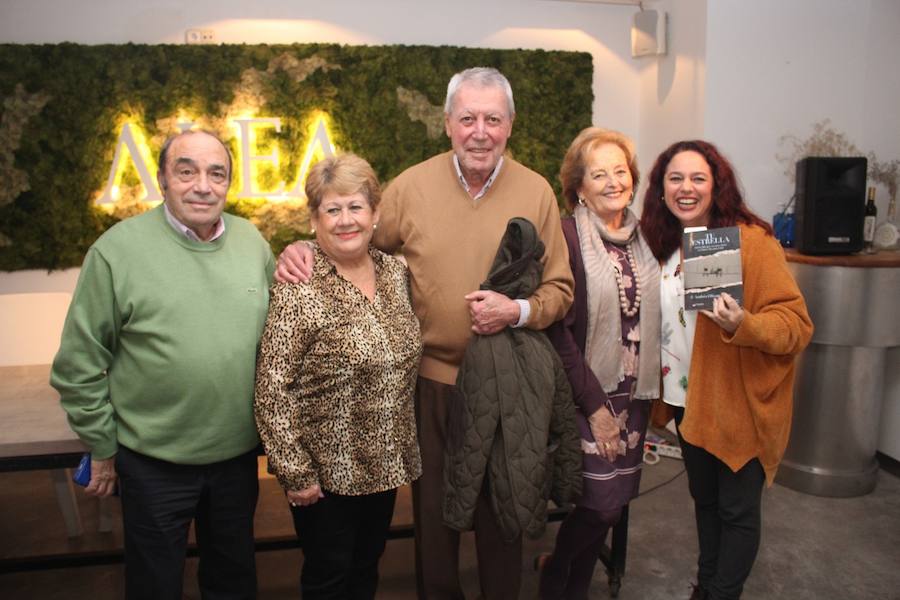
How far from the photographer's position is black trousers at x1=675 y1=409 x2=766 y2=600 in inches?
84.5

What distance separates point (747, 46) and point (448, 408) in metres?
3.18

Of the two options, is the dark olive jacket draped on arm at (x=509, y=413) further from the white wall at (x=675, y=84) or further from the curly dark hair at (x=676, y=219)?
A: the white wall at (x=675, y=84)

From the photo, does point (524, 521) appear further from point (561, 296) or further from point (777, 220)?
point (777, 220)

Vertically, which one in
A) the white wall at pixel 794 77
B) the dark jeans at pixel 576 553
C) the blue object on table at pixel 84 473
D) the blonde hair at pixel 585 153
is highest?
the white wall at pixel 794 77

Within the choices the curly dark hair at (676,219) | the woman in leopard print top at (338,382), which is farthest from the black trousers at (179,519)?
the curly dark hair at (676,219)

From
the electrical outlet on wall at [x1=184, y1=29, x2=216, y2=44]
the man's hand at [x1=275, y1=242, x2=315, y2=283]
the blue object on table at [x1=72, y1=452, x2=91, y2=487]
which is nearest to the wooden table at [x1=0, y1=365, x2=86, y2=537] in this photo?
the blue object on table at [x1=72, y1=452, x2=91, y2=487]

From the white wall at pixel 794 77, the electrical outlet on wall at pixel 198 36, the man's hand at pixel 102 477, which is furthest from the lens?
the electrical outlet on wall at pixel 198 36

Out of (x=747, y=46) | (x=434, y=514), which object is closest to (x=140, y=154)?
(x=434, y=514)

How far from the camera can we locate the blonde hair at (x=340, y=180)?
6.09ft

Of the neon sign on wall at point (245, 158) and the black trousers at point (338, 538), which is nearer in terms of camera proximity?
the black trousers at point (338, 538)

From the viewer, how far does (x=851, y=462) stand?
359 cm

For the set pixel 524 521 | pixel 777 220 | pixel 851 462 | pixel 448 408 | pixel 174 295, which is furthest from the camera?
pixel 777 220

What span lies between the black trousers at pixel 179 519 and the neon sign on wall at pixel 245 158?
293cm

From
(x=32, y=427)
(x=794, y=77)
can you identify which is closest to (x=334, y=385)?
(x=32, y=427)
